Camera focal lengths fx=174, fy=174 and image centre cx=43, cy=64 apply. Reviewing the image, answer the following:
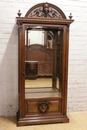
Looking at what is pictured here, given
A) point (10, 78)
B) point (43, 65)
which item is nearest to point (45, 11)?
point (43, 65)

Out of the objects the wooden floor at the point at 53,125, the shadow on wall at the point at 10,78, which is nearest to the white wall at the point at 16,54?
the shadow on wall at the point at 10,78

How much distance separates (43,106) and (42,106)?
15 millimetres

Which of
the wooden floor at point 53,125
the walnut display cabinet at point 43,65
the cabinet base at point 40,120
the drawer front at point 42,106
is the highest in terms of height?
the walnut display cabinet at point 43,65

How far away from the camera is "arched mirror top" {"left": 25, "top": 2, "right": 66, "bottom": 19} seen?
257cm

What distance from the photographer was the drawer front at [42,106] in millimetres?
2617

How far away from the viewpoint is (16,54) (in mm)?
2838

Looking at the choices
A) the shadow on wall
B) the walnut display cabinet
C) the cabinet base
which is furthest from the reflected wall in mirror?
the cabinet base

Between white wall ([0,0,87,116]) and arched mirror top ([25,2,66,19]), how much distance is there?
0.23 metres

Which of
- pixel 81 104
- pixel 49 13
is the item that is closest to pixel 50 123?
pixel 81 104

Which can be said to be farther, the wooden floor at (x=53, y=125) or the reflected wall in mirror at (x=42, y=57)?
the reflected wall in mirror at (x=42, y=57)

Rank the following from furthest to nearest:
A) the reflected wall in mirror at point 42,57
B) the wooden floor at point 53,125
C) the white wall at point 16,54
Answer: the white wall at point 16,54
the reflected wall in mirror at point 42,57
the wooden floor at point 53,125

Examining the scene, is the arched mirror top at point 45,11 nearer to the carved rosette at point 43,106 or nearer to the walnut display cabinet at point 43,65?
the walnut display cabinet at point 43,65

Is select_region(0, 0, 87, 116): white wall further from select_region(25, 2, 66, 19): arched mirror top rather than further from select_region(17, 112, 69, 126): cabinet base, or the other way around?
select_region(17, 112, 69, 126): cabinet base

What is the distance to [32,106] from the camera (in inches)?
103
